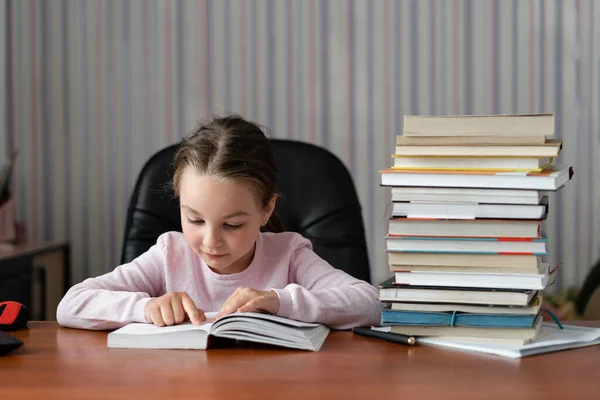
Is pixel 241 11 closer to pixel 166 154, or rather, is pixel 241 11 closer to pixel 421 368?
pixel 166 154

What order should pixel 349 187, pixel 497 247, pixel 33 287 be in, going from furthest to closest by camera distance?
1. pixel 33 287
2. pixel 349 187
3. pixel 497 247

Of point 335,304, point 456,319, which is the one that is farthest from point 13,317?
point 456,319

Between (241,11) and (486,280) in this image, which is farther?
(241,11)

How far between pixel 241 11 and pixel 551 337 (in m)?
2.59

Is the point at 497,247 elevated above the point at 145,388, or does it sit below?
above

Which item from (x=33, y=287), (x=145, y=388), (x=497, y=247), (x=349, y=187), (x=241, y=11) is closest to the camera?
(x=145, y=388)

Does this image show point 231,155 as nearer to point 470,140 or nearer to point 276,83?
point 470,140

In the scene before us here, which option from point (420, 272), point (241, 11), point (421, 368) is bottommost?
point (421, 368)

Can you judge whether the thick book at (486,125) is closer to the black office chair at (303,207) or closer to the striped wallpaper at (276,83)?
the black office chair at (303,207)

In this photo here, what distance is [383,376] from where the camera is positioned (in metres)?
1.16

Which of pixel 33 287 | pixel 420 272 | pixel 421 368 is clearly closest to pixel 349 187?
pixel 420 272

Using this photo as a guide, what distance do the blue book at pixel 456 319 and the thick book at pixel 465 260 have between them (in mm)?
77

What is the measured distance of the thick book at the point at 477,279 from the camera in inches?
51.1

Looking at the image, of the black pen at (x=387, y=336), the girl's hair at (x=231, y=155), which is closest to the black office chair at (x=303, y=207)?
the girl's hair at (x=231, y=155)
